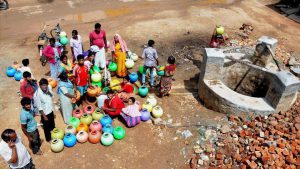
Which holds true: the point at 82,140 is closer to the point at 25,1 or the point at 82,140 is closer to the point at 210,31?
the point at 210,31

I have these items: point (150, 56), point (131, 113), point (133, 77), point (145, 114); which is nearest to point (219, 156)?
point (145, 114)

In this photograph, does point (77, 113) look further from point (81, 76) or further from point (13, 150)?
point (13, 150)

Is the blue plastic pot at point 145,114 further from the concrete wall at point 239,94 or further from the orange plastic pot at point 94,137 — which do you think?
the concrete wall at point 239,94

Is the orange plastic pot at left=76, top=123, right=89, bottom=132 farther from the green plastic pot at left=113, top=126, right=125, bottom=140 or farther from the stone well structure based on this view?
the stone well structure

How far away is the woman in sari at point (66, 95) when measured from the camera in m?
7.19

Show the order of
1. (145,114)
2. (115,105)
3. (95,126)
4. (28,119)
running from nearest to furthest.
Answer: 1. (28,119)
2. (95,126)
3. (115,105)
4. (145,114)

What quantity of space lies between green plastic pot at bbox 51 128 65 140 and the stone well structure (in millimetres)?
4303

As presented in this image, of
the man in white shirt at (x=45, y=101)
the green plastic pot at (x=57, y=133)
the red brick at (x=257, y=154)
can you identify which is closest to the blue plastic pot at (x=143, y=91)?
the green plastic pot at (x=57, y=133)

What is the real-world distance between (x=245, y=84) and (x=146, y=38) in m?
5.00

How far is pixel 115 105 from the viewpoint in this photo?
7.86 metres

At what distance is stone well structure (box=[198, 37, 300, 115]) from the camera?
763cm

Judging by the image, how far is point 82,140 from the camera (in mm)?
7285

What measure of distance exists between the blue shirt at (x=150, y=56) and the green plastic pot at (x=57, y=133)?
3397 mm

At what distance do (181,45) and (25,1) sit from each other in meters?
9.65
